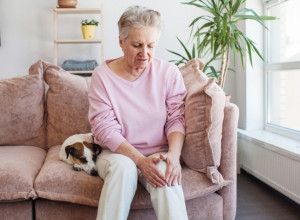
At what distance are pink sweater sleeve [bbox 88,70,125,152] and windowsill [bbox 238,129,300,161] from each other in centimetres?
120

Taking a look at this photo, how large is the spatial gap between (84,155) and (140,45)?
0.60 m

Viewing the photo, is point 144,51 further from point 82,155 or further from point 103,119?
point 82,155

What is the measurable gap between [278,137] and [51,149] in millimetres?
1702

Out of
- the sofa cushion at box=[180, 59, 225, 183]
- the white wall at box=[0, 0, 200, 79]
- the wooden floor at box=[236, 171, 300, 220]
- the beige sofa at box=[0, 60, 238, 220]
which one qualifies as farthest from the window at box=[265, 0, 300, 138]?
the sofa cushion at box=[180, 59, 225, 183]

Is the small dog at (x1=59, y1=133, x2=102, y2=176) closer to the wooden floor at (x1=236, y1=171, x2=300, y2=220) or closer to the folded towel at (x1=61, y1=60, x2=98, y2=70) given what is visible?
the wooden floor at (x1=236, y1=171, x2=300, y2=220)

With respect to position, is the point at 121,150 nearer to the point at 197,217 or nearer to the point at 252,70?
the point at 197,217

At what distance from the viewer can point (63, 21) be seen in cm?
328

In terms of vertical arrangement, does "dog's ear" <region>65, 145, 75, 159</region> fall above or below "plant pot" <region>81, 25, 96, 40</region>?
below

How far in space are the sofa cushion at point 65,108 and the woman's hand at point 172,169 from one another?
0.87 m

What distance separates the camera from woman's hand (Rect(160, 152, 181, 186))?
52.0 inches

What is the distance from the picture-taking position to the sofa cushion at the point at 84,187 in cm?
148

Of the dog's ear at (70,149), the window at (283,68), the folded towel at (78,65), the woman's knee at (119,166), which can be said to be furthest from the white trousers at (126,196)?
the folded towel at (78,65)

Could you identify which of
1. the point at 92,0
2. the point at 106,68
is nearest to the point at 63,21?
the point at 92,0

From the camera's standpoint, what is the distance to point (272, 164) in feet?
7.63
